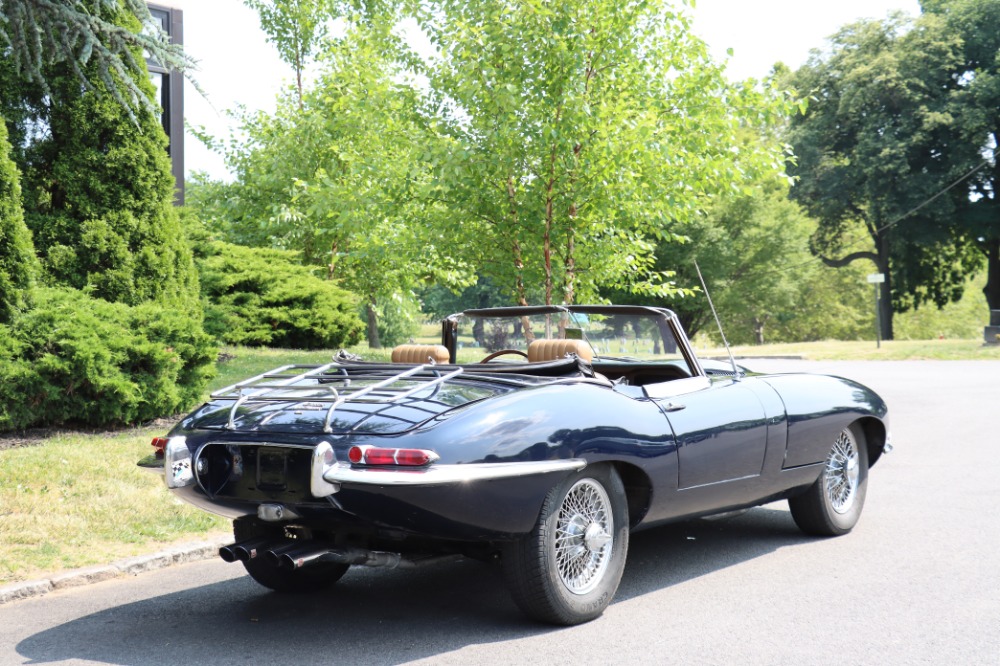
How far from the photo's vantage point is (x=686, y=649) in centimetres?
413

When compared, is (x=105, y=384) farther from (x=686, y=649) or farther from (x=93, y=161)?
(x=686, y=649)

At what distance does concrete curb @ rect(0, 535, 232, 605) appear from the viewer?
17.5 ft

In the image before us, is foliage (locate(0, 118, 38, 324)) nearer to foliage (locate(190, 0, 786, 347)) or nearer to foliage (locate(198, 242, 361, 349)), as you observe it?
foliage (locate(190, 0, 786, 347))

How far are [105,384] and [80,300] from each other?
1248 millimetres

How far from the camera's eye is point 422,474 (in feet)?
13.3

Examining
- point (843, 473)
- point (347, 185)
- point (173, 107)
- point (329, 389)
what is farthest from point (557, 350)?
point (173, 107)

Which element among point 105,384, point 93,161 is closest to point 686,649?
point 105,384

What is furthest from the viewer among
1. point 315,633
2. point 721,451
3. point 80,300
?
point 80,300

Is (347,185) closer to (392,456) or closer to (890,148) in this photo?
(392,456)

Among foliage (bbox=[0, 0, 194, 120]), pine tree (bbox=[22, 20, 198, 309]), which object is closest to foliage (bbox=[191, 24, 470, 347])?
pine tree (bbox=[22, 20, 198, 309])

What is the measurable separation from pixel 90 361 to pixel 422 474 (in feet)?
19.9

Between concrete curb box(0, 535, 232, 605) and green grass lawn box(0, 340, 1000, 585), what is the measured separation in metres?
0.14

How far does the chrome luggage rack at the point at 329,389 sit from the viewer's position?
451 centimetres

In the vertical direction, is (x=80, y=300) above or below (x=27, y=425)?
above
